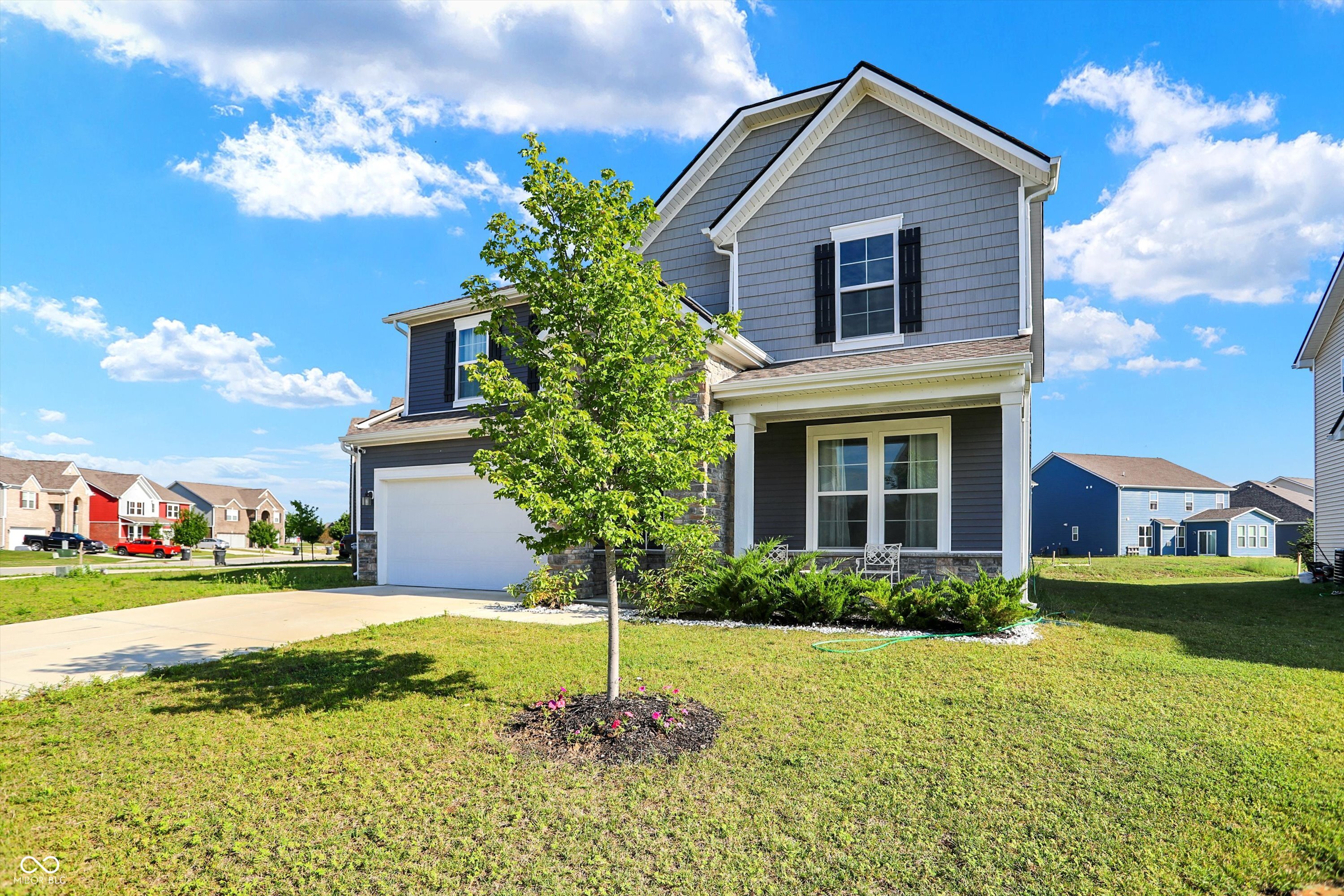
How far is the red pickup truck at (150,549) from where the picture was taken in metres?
35.2

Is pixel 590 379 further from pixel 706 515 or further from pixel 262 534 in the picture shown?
pixel 262 534

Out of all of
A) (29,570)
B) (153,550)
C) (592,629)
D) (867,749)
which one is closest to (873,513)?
(592,629)

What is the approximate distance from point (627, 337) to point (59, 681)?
19.7 feet

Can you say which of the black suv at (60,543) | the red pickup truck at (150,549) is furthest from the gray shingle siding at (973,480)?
the black suv at (60,543)

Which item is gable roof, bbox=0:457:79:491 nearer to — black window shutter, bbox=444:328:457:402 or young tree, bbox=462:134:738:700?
black window shutter, bbox=444:328:457:402

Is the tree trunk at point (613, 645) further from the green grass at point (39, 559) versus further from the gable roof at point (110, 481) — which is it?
the gable roof at point (110, 481)

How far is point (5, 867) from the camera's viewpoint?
324 cm

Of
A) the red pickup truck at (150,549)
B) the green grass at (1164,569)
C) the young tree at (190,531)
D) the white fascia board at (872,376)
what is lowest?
the red pickup truck at (150,549)

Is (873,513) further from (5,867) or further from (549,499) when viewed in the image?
(5,867)

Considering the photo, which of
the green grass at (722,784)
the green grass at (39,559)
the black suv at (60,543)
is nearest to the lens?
the green grass at (722,784)

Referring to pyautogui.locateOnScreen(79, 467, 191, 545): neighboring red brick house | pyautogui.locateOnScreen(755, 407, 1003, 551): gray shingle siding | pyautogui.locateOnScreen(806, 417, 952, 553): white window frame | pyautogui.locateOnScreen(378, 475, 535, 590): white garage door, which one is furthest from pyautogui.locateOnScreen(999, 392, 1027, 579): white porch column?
pyautogui.locateOnScreen(79, 467, 191, 545): neighboring red brick house

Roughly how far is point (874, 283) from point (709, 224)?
396 cm

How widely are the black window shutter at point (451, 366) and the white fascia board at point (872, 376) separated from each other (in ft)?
24.8

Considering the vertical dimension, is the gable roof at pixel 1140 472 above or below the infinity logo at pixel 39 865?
above
